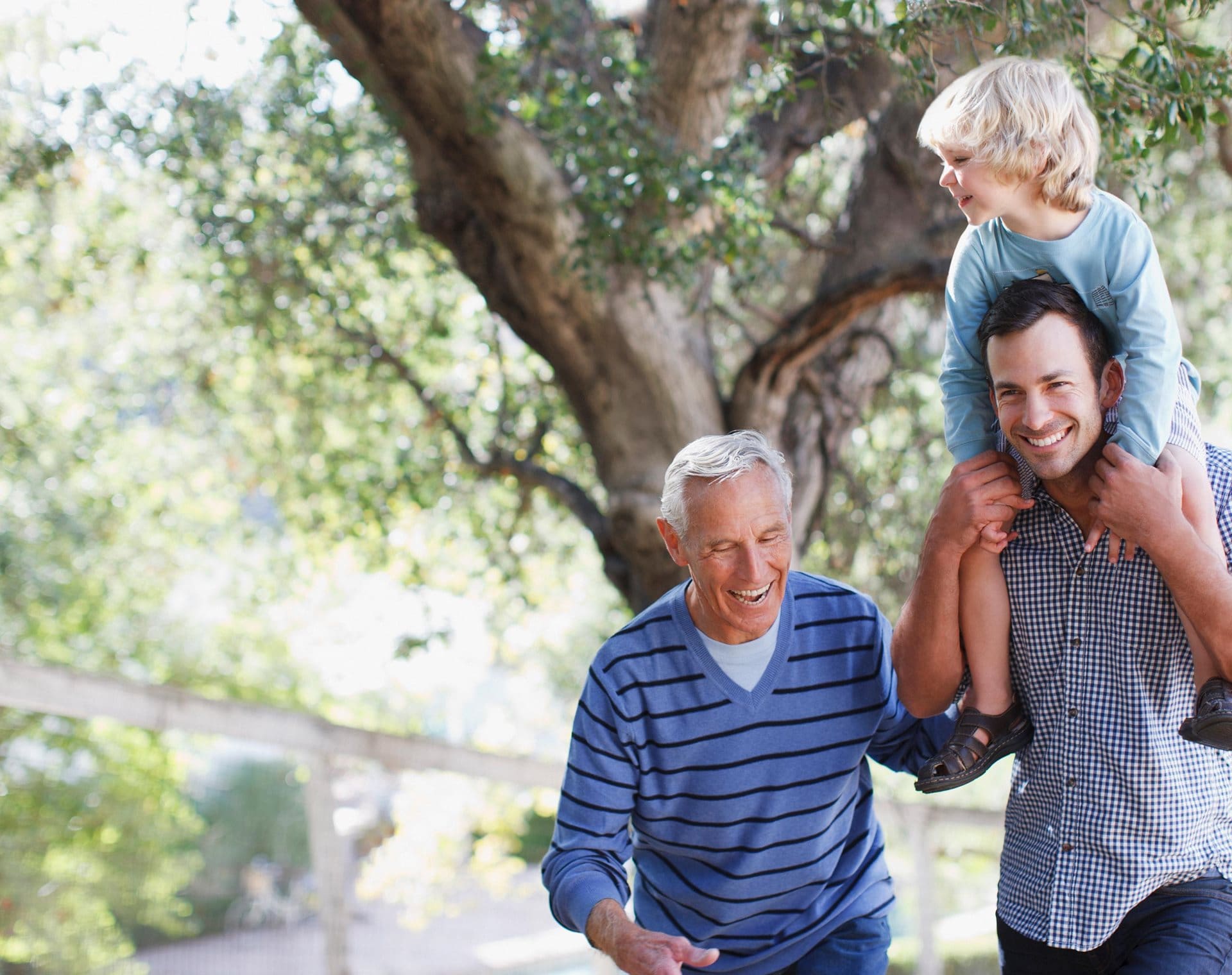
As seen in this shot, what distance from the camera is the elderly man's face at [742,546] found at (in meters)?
2.15

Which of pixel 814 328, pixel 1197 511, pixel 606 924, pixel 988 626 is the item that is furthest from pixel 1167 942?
pixel 814 328

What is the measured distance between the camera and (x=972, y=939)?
4.11 metres

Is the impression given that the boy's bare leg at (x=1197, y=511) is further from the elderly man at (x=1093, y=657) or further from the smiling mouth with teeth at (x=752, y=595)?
the smiling mouth with teeth at (x=752, y=595)

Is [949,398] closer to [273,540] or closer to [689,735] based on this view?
[689,735]

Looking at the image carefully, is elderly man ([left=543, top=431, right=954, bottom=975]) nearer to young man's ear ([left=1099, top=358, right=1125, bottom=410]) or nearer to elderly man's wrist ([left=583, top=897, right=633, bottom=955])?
elderly man's wrist ([left=583, top=897, right=633, bottom=955])

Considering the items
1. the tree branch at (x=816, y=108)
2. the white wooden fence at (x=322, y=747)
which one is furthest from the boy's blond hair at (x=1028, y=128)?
the white wooden fence at (x=322, y=747)

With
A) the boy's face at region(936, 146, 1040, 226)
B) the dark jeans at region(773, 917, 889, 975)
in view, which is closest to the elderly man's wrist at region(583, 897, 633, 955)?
the dark jeans at region(773, 917, 889, 975)

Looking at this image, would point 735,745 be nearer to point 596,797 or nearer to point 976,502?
point 596,797

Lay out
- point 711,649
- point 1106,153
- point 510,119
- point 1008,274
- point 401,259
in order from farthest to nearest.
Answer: point 401,259 < point 510,119 < point 1106,153 < point 711,649 < point 1008,274

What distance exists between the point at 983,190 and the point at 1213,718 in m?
0.91

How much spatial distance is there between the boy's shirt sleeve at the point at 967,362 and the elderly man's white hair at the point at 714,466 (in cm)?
32

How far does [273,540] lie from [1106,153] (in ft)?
20.4

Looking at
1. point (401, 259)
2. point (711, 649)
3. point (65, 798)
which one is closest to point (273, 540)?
point (401, 259)

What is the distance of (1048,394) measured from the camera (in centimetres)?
189
